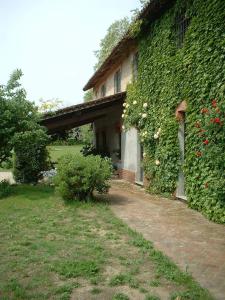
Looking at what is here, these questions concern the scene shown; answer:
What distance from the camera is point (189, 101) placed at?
32.6 ft

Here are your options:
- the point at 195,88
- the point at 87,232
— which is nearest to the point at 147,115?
the point at 195,88

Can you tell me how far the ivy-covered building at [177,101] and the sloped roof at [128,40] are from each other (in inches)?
1.3

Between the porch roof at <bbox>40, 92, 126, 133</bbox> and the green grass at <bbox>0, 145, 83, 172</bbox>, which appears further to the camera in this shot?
A: the porch roof at <bbox>40, 92, 126, 133</bbox>

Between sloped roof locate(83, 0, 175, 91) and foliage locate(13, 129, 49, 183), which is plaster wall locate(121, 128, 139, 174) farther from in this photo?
foliage locate(13, 129, 49, 183)

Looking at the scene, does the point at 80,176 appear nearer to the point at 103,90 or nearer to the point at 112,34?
the point at 103,90

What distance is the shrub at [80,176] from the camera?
1032cm

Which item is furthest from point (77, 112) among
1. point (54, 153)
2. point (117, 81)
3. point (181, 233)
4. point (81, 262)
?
point (54, 153)

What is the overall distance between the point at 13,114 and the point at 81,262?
786 centimetres

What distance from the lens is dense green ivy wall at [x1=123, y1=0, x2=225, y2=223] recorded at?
27.4 ft

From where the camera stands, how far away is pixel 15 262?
19.1 feet

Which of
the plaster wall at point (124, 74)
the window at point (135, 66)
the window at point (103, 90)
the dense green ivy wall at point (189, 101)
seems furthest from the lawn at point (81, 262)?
the window at point (103, 90)

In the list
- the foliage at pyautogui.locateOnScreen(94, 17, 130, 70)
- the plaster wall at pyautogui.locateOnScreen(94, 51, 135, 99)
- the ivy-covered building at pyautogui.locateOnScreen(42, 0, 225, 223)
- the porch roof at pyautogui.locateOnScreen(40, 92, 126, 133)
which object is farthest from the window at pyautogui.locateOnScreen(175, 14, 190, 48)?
the foliage at pyautogui.locateOnScreen(94, 17, 130, 70)

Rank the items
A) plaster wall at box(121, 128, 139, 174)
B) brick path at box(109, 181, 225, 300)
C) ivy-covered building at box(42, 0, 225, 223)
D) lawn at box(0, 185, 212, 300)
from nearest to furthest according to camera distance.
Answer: lawn at box(0, 185, 212, 300), brick path at box(109, 181, 225, 300), ivy-covered building at box(42, 0, 225, 223), plaster wall at box(121, 128, 139, 174)

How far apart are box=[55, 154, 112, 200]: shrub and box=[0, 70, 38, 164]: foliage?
2598 mm
